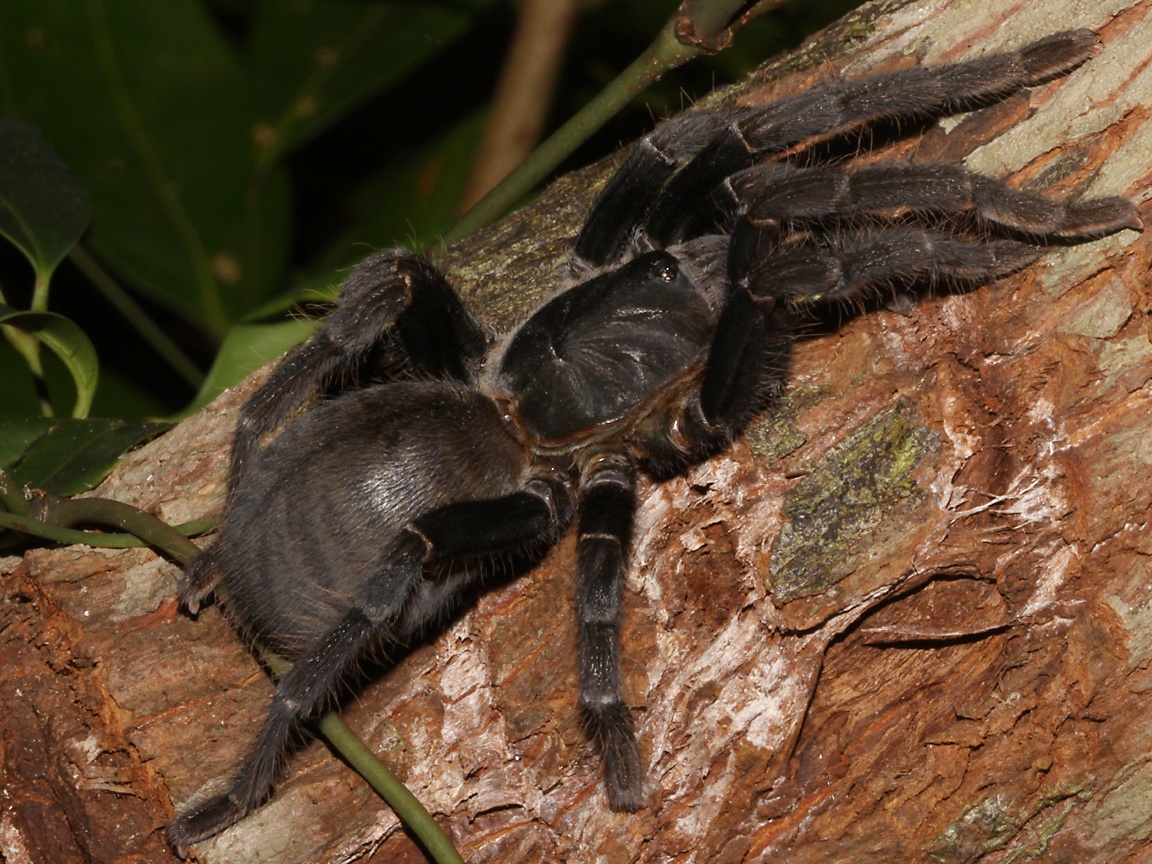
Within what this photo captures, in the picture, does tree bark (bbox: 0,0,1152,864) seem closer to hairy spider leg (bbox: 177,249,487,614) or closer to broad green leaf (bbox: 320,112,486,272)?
hairy spider leg (bbox: 177,249,487,614)

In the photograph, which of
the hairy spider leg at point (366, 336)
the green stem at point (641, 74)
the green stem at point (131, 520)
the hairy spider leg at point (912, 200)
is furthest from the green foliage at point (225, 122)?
the hairy spider leg at point (912, 200)

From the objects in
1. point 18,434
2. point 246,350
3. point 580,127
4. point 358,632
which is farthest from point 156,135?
point 358,632

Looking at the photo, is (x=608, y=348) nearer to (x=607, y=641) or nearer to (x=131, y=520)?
(x=607, y=641)

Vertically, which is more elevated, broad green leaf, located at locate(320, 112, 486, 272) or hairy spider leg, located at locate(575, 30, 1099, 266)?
broad green leaf, located at locate(320, 112, 486, 272)

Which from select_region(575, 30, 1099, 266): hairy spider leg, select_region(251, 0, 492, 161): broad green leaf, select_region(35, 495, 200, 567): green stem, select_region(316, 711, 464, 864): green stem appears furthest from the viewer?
select_region(251, 0, 492, 161): broad green leaf

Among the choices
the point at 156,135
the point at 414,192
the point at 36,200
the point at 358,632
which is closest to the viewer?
the point at 358,632

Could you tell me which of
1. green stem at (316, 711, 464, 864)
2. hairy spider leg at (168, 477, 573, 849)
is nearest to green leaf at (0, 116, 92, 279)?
hairy spider leg at (168, 477, 573, 849)
